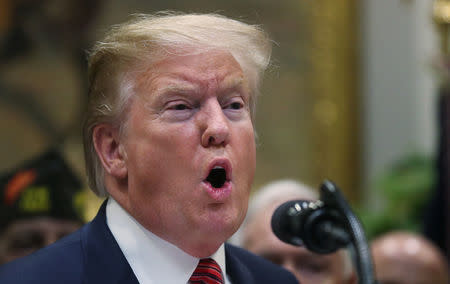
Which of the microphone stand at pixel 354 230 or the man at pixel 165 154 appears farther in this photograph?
the man at pixel 165 154

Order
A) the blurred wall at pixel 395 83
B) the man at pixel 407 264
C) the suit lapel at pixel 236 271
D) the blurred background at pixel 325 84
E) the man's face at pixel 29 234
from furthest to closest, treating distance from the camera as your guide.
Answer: the blurred wall at pixel 395 83
the blurred background at pixel 325 84
the man at pixel 407 264
the man's face at pixel 29 234
the suit lapel at pixel 236 271

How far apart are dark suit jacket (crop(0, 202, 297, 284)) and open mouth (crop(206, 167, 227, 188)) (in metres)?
0.25

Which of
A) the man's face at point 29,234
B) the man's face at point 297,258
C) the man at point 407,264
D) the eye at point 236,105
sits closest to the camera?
the eye at point 236,105

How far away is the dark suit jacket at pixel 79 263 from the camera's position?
1.80m

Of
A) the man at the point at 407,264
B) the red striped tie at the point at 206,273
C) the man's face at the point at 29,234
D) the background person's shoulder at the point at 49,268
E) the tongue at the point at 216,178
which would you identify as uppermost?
the tongue at the point at 216,178

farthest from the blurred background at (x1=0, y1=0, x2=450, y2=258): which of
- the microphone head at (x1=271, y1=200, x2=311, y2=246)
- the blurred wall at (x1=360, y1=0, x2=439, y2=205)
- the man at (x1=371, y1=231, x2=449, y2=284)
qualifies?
the microphone head at (x1=271, y1=200, x2=311, y2=246)

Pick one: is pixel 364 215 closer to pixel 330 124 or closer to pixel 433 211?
pixel 433 211

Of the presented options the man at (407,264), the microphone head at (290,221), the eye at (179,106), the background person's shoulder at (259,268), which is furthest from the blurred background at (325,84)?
the eye at (179,106)

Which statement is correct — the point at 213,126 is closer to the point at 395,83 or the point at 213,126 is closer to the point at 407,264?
the point at 407,264

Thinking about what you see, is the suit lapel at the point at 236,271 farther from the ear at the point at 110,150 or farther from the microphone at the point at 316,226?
the ear at the point at 110,150

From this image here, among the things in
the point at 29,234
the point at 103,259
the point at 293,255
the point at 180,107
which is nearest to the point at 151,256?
the point at 103,259

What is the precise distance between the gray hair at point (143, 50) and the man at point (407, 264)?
193cm

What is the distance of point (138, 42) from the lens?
1850mm

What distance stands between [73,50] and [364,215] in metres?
2.39
